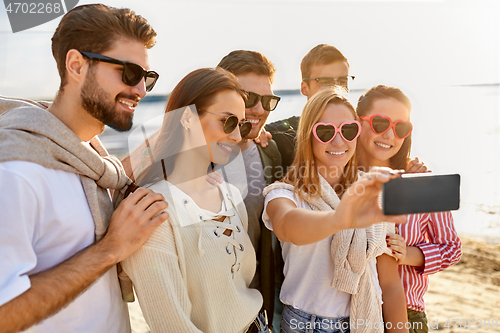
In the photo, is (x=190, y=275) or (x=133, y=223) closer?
(x=133, y=223)

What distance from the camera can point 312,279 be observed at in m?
2.18

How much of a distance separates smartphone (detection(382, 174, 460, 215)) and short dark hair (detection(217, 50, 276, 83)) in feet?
6.02

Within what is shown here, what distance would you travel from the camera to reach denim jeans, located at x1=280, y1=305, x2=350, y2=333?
2.11 metres

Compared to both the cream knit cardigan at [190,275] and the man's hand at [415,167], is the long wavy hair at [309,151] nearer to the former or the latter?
the cream knit cardigan at [190,275]

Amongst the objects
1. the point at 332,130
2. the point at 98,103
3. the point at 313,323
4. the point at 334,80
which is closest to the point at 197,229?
the point at 98,103

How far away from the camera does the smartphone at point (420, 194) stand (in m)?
1.38

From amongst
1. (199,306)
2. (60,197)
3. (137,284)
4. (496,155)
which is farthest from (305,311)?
(496,155)

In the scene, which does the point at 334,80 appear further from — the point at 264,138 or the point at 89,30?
the point at 89,30

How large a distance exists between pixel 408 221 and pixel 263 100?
1421 mm

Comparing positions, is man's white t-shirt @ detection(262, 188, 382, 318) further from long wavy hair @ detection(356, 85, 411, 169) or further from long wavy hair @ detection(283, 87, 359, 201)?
long wavy hair @ detection(356, 85, 411, 169)

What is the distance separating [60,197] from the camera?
1565 millimetres

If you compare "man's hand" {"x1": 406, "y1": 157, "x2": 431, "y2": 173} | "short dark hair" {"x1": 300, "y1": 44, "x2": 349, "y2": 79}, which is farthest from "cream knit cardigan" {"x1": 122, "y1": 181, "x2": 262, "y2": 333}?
"short dark hair" {"x1": 300, "y1": 44, "x2": 349, "y2": 79}

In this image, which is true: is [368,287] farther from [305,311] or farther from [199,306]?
[199,306]

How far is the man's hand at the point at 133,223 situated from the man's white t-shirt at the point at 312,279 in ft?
2.34
